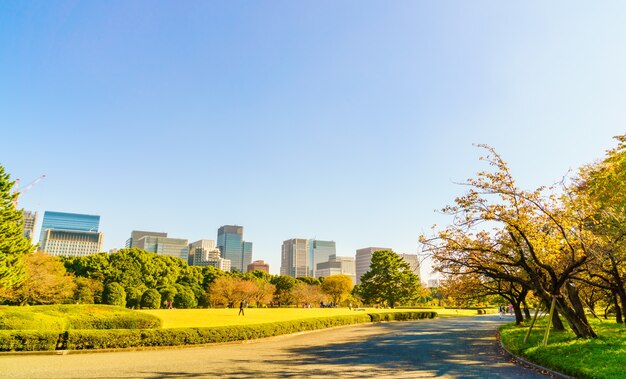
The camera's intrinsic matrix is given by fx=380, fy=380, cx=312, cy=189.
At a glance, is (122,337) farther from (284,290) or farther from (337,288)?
(337,288)

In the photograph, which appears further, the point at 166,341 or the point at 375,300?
the point at 375,300

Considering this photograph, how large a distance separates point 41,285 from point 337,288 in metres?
58.1

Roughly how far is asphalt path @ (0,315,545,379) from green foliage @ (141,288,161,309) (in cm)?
4570

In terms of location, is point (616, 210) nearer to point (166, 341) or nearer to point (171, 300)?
point (166, 341)

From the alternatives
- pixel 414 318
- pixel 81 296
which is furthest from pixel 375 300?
pixel 81 296

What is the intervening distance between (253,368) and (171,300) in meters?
55.4

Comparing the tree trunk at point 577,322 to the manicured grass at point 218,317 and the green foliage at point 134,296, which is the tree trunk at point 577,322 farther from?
the green foliage at point 134,296

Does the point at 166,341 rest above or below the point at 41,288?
below

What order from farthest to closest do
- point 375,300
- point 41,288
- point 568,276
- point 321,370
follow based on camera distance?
point 375,300 → point 41,288 → point 568,276 → point 321,370

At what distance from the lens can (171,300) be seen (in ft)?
207

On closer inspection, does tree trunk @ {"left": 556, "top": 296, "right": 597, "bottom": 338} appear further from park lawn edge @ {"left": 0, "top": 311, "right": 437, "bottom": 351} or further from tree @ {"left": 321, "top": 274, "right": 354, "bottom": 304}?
tree @ {"left": 321, "top": 274, "right": 354, "bottom": 304}

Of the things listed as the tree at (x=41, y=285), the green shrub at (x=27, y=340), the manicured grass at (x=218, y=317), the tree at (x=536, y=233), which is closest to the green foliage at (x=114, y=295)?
the tree at (x=41, y=285)

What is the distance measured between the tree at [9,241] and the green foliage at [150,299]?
31238mm

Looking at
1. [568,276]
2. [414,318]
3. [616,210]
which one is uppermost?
[616,210]
